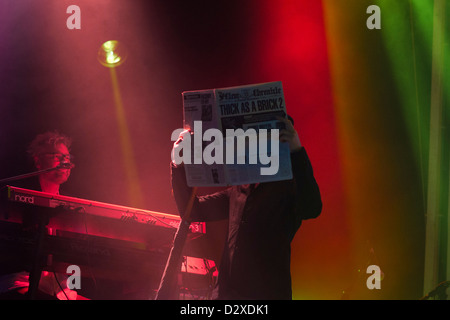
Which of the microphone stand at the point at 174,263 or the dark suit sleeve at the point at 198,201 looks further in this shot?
the dark suit sleeve at the point at 198,201

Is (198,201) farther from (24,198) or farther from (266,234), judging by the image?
(24,198)

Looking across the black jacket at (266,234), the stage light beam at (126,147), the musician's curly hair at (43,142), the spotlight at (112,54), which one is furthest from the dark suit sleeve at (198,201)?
the spotlight at (112,54)

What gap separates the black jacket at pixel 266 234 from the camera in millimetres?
1956

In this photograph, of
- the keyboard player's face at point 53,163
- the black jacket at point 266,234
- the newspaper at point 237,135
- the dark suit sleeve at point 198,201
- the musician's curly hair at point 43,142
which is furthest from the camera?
the musician's curly hair at point 43,142

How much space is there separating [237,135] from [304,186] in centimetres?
46

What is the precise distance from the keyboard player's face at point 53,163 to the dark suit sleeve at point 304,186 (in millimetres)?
2760

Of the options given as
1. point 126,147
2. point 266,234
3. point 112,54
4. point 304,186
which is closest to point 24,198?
point 266,234

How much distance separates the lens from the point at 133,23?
509 centimetres

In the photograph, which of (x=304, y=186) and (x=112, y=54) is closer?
(x=304, y=186)

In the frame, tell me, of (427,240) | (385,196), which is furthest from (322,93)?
(427,240)

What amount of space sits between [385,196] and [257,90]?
237cm

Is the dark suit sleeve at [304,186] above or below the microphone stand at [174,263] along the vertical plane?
above

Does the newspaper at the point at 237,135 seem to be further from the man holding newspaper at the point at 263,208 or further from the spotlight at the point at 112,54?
the spotlight at the point at 112,54

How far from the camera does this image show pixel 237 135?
83.3 inches
